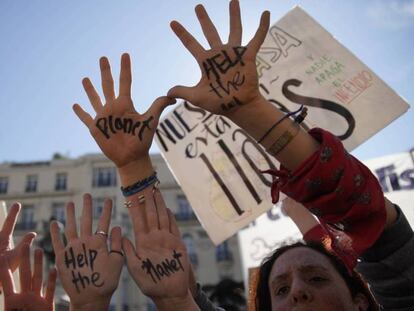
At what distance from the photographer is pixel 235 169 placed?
3324 millimetres

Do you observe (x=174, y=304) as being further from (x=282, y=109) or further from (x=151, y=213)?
(x=282, y=109)

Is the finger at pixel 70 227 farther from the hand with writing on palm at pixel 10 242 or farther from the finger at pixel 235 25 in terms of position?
the finger at pixel 235 25

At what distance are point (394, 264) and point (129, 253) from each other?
32.9 inches

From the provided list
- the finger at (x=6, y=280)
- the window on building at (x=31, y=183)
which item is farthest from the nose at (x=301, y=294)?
the window on building at (x=31, y=183)

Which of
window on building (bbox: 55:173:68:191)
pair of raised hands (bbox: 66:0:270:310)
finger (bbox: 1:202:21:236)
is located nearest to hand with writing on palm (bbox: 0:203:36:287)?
finger (bbox: 1:202:21:236)

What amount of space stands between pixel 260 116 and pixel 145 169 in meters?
0.51

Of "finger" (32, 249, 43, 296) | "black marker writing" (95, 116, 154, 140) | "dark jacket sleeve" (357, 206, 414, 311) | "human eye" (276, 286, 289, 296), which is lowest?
"dark jacket sleeve" (357, 206, 414, 311)

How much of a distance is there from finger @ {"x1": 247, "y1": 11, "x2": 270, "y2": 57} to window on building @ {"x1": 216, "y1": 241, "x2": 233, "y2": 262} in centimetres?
2853

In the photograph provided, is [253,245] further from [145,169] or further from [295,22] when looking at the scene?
[145,169]

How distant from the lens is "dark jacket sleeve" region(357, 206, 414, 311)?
1.34 metres

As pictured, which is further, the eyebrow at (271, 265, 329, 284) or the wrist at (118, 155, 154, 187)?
the eyebrow at (271, 265, 329, 284)

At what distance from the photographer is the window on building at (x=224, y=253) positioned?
96.4ft

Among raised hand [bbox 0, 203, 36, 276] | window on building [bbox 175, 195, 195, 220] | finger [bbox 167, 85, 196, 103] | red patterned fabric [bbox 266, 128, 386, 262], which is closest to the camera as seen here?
red patterned fabric [bbox 266, 128, 386, 262]

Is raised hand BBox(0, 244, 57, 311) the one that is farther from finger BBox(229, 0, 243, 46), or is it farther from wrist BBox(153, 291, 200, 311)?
finger BBox(229, 0, 243, 46)
